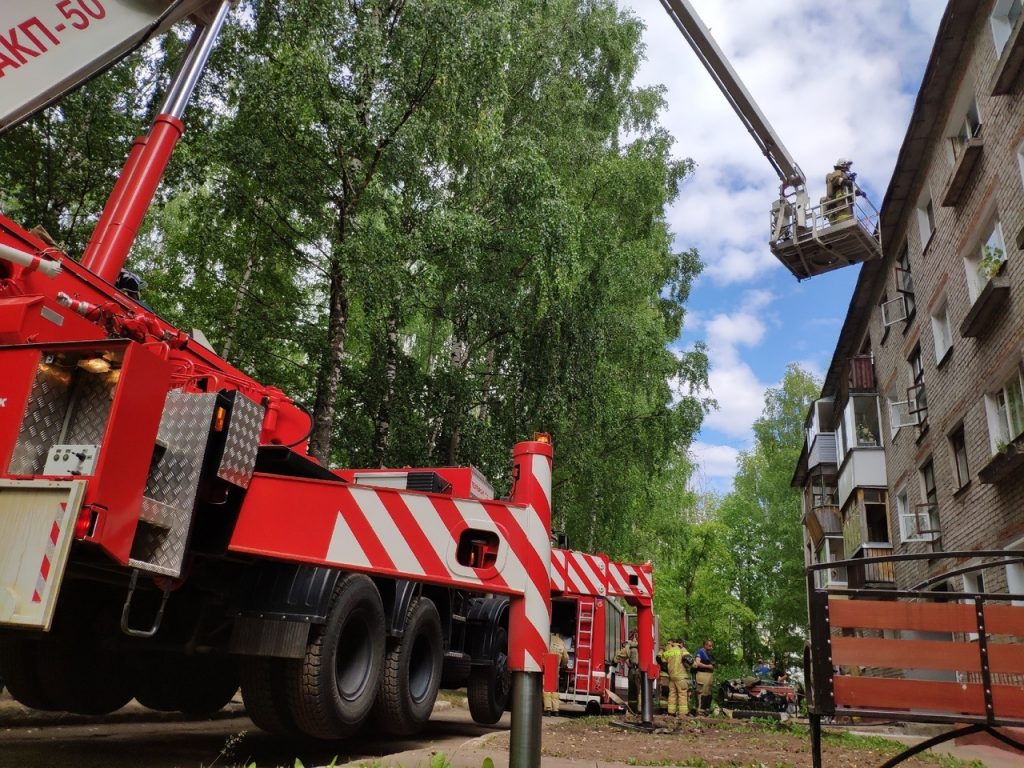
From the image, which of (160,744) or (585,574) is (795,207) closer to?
(585,574)

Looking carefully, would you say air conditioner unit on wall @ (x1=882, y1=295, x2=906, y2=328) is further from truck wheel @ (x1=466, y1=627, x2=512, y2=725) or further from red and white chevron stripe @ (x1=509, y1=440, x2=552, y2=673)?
red and white chevron stripe @ (x1=509, y1=440, x2=552, y2=673)

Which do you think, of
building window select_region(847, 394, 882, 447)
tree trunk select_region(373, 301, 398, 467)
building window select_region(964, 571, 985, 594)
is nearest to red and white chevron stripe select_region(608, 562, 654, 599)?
tree trunk select_region(373, 301, 398, 467)

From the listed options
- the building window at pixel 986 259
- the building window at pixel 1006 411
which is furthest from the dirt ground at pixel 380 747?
the building window at pixel 986 259

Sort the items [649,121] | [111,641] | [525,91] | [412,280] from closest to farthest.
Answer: [111,641]
[412,280]
[525,91]
[649,121]

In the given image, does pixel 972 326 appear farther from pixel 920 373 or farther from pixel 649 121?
pixel 649 121

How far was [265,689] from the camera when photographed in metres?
5.46

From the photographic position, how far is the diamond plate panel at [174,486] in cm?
414

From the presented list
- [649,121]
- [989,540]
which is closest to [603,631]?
[989,540]

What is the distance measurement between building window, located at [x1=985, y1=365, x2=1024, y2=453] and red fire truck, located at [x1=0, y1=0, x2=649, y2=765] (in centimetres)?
1032

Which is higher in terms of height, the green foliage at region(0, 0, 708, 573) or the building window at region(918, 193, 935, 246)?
the building window at region(918, 193, 935, 246)

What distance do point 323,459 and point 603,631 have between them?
19.0 ft

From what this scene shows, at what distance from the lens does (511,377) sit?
53.8ft

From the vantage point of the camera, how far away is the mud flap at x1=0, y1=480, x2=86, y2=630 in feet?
11.0

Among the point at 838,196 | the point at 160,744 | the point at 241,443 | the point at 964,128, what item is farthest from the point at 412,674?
the point at 964,128
